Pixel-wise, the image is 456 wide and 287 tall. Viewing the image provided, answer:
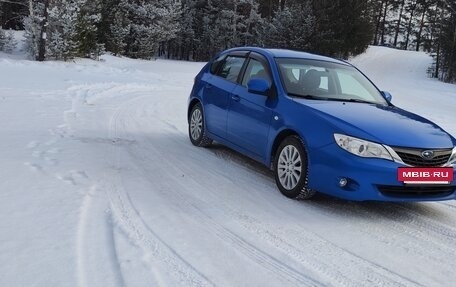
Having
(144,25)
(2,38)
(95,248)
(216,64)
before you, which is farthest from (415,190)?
(144,25)

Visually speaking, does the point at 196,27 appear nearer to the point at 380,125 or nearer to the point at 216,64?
the point at 216,64

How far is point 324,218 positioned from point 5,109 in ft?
22.9

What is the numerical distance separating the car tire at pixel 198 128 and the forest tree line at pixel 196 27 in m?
18.0

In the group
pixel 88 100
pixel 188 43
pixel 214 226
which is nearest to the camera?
pixel 214 226

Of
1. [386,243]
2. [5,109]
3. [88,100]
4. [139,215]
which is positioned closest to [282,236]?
[386,243]

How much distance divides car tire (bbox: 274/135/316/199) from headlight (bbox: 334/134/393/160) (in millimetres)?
512

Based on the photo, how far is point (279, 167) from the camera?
5.63 m

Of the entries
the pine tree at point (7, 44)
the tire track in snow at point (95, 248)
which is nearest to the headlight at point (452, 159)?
the tire track in snow at point (95, 248)

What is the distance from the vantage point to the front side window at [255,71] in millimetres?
6457

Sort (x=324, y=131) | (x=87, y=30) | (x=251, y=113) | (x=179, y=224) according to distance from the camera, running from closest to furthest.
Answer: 1. (x=179, y=224)
2. (x=324, y=131)
3. (x=251, y=113)
4. (x=87, y=30)

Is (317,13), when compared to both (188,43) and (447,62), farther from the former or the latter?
(188,43)

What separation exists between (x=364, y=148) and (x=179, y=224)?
1898 mm

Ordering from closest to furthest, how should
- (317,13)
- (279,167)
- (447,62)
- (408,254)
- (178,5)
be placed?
1. (408,254)
2. (279,167)
3. (447,62)
4. (317,13)
5. (178,5)

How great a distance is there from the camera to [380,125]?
5.15m
